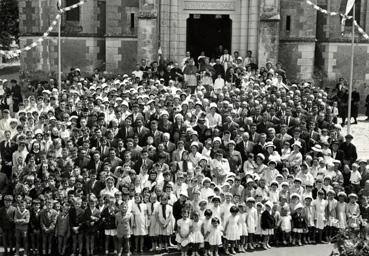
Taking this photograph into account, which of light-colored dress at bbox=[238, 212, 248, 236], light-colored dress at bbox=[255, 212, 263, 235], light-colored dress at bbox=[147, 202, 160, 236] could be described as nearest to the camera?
light-colored dress at bbox=[147, 202, 160, 236]

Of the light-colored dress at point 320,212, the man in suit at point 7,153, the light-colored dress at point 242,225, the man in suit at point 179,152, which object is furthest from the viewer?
the man in suit at point 7,153

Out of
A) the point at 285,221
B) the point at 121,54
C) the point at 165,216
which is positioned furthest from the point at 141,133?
the point at 121,54

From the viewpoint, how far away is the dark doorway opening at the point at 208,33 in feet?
93.0

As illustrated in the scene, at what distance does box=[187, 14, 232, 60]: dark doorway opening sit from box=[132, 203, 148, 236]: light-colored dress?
48.8ft

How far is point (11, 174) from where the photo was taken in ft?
52.6

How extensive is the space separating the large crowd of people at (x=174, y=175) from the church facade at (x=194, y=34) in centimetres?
660

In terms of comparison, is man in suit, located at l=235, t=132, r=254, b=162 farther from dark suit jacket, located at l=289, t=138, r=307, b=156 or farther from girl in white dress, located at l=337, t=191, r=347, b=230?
girl in white dress, located at l=337, t=191, r=347, b=230

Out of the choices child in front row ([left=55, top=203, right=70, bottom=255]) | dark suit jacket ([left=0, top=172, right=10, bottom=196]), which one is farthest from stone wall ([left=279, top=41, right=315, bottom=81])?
child in front row ([left=55, top=203, right=70, bottom=255])

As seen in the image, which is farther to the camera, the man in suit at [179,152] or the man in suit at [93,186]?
the man in suit at [179,152]

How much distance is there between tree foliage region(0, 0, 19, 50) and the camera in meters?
43.3

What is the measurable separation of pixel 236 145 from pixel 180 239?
3650 millimetres

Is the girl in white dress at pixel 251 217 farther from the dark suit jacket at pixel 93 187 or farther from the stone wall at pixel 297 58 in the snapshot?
the stone wall at pixel 297 58

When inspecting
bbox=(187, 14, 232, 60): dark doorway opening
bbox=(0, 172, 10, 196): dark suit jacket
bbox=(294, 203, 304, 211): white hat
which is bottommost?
bbox=(294, 203, 304, 211): white hat

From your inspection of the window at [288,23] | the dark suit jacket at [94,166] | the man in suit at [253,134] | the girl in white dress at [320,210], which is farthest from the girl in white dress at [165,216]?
the window at [288,23]
